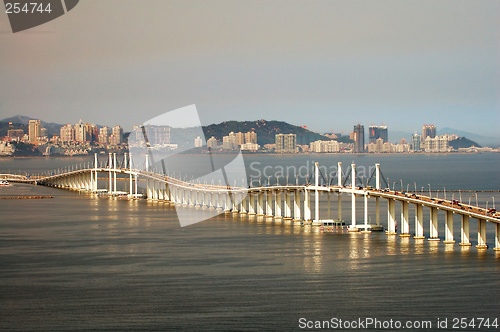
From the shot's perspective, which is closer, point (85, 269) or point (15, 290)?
point (15, 290)

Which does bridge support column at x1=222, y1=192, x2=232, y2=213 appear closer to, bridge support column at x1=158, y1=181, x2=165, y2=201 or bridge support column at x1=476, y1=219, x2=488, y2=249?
bridge support column at x1=158, y1=181, x2=165, y2=201

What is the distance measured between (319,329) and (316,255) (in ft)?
53.4

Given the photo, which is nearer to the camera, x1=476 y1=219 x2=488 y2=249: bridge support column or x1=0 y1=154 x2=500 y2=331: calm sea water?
x1=0 y1=154 x2=500 y2=331: calm sea water

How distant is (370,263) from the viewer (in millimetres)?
42500

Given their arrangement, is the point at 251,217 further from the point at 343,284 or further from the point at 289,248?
the point at 343,284

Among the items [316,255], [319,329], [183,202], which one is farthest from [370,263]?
[183,202]

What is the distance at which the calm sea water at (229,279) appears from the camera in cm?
3119

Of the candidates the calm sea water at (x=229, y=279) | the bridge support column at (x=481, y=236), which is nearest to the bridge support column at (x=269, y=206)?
the calm sea water at (x=229, y=279)

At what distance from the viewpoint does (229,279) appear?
3850 centimetres

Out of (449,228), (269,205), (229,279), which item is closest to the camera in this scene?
(229,279)

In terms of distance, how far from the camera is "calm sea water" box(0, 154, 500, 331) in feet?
102

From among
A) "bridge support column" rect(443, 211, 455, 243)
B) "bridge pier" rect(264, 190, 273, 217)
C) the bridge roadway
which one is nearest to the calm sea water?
"bridge support column" rect(443, 211, 455, 243)

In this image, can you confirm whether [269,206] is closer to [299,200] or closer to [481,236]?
[299,200]

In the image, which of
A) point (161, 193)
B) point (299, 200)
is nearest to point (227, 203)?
point (299, 200)
